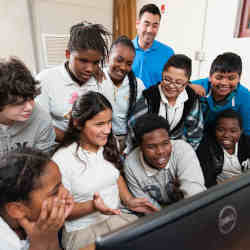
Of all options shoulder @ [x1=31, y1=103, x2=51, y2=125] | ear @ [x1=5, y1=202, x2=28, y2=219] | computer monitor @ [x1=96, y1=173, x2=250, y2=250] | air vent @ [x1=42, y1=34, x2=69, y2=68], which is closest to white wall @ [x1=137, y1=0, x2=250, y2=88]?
air vent @ [x1=42, y1=34, x2=69, y2=68]

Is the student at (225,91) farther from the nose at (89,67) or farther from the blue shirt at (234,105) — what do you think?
the nose at (89,67)

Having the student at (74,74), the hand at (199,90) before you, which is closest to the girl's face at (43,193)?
the student at (74,74)

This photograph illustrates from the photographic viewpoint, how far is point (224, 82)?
53.4 inches

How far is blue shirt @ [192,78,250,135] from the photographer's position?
1.42 meters

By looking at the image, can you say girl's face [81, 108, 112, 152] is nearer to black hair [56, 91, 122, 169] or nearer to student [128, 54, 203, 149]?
black hair [56, 91, 122, 169]

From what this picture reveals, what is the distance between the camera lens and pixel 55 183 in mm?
695

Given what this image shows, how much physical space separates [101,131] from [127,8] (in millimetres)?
2581

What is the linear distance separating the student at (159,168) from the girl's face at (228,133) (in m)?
0.38

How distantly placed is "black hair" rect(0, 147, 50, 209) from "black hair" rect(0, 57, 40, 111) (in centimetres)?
25

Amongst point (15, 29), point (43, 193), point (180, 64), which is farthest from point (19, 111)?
point (15, 29)

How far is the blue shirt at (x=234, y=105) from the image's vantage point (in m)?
1.42

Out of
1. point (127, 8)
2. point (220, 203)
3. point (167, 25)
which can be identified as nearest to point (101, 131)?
point (220, 203)

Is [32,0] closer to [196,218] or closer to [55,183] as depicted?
[55,183]

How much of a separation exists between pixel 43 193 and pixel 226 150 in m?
1.19
